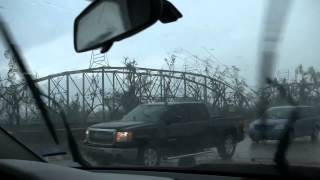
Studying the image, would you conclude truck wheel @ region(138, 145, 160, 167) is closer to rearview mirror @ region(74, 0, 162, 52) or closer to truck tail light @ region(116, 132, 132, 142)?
truck tail light @ region(116, 132, 132, 142)

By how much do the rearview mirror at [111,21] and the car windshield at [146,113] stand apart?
1078mm

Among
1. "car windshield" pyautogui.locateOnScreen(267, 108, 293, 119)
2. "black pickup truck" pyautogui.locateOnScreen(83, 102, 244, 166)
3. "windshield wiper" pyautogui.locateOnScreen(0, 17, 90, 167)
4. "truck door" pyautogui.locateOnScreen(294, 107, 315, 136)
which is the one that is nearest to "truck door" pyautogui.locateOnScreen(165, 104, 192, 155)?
"black pickup truck" pyautogui.locateOnScreen(83, 102, 244, 166)

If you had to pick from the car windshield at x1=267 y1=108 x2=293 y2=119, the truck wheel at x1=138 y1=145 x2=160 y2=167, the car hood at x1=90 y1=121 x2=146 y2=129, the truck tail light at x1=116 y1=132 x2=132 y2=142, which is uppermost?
the car windshield at x1=267 y1=108 x2=293 y2=119

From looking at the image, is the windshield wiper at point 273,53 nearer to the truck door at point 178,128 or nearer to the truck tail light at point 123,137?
the truck door at point 178,128

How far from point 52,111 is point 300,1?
1572 mm

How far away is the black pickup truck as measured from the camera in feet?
11.4

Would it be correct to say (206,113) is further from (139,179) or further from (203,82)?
(139,179)

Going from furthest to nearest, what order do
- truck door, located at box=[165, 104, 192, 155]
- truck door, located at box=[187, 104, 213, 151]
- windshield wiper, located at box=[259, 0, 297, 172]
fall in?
truck door, located at box=[165, 104, 192, 155]
truck door, located at box=[187, 104, 213, 151]
windshield wiper, located at box=[259, 0, 297, 172]

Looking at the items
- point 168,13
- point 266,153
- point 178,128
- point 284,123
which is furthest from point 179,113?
point 168,13

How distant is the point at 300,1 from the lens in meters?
2.61

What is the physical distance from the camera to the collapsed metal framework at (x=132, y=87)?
3.29 m

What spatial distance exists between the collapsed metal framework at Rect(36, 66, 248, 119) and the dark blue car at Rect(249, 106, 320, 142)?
21 cm

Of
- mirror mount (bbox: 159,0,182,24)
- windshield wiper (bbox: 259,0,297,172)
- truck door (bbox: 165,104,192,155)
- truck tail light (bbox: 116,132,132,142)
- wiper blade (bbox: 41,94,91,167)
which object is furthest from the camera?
truck tail light (bbox: 116,132,132,142)

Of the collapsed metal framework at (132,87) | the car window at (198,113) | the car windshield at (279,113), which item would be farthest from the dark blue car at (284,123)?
the car window at (198,113)
